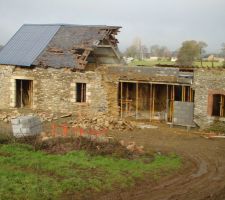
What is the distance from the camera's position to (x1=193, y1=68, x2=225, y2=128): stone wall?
23.3m

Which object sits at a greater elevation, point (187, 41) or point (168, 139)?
point (187, 41)

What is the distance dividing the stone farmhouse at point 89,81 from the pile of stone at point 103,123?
2.13m

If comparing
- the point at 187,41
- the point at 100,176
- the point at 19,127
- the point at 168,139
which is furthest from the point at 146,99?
the point at 187,41

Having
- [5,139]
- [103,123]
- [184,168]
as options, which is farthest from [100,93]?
[184,168]

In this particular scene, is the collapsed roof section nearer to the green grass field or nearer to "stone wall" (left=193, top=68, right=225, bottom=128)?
"stone wall" (left=193, top=68, right=225, bottom=128)

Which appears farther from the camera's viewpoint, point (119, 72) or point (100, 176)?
→ point (119, 72)

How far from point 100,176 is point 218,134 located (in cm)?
1063

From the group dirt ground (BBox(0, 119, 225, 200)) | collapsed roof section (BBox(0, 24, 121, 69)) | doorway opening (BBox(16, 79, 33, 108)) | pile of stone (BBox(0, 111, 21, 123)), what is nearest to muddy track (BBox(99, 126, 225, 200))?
dirt ground (BBox(0, 119, 225, 200))

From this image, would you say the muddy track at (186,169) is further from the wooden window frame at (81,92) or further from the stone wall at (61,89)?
the wooden window frame at (81,92)

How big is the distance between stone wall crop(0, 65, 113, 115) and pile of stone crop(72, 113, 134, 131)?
6.26ft

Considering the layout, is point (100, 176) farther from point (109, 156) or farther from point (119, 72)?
point (119, 72)

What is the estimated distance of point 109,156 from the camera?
16.6 meters

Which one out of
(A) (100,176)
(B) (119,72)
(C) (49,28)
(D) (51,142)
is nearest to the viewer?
(A) (100,176)

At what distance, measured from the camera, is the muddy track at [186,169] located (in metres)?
13.0
